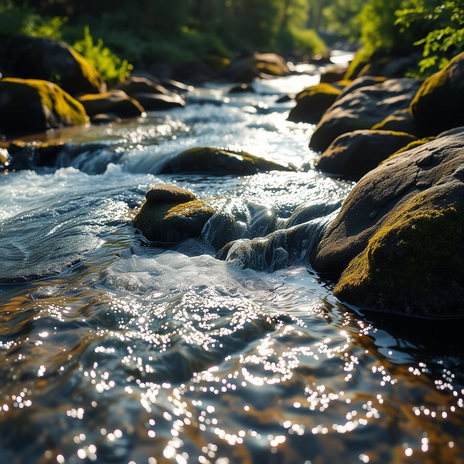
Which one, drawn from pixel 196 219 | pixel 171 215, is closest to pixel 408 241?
pixel 196 219

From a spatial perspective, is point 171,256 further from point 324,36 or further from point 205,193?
point 324,36

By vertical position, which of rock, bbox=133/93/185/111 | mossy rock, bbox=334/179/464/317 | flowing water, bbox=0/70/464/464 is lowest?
rock, bbox=133/93/185/111

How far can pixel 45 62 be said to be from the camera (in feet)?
49.6

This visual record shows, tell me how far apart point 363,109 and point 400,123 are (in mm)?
1326

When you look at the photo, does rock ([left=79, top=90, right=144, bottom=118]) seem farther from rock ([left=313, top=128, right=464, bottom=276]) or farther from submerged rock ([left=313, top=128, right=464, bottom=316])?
submerged rock ([left=313, top=128, right=464, bottom=316])

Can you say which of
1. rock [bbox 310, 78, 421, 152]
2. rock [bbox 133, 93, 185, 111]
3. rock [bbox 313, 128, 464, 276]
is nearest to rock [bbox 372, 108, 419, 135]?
rock [bbox 310, 78, 421, 152]

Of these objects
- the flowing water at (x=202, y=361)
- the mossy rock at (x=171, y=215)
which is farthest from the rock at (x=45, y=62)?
the mossy rock at (x=171, y=215)

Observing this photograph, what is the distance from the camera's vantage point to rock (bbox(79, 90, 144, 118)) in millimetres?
14312

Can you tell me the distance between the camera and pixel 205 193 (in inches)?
297

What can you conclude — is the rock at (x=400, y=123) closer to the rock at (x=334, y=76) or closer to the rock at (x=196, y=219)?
the rock at (x=196, y=219)

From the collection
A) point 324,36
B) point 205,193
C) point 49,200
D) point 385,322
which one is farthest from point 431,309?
point 324,36

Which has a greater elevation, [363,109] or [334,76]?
[363,109]

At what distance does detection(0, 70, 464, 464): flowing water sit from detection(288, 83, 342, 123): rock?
8383 millimetres

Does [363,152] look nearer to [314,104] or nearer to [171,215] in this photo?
[171,215]
